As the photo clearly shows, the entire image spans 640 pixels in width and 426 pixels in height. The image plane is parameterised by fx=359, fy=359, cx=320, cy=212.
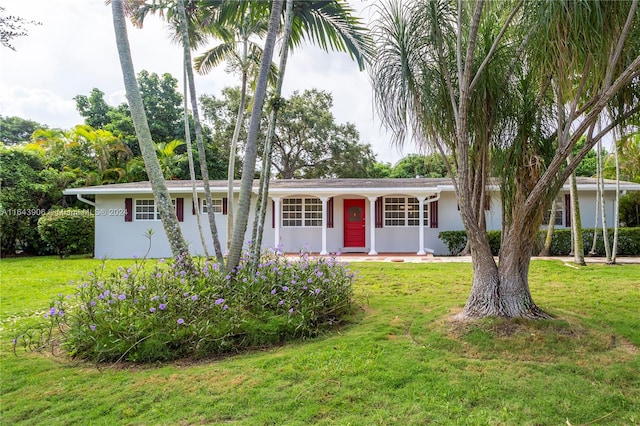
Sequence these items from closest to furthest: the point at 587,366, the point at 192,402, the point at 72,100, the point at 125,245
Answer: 1. the point at 192,402
2. the point at 587,366
3. the point at 125,245
4. the point at 72,100

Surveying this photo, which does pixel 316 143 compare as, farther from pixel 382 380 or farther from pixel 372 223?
pixel 382 380

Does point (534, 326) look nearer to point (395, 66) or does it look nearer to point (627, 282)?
point (395, 66)

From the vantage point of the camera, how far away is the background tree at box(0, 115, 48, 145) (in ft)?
85.0

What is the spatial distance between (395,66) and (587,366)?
3.82 metres

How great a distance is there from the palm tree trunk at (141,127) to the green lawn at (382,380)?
1733 millimetres

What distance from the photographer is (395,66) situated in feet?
15.0

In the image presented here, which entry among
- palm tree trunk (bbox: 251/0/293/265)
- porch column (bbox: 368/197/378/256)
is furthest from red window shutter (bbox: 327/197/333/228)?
palm tree trunk (bbox: 251/0/293/265)

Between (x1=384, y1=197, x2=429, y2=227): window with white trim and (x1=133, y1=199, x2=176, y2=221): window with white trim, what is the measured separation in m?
7.60

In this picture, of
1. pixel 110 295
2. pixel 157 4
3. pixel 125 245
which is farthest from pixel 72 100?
pixel 110 295

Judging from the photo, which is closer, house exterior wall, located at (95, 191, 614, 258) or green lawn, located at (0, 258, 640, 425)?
green lawn, located at (0, 258, 640, 425)

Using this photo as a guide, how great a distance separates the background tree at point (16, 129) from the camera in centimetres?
2591

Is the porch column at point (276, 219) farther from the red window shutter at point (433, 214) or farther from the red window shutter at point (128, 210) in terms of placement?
the red window shutter at point (433, 214)

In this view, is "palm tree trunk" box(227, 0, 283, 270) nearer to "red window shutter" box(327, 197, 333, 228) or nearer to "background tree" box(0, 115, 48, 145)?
"red window shutter" box(327, 197, 333, 228)

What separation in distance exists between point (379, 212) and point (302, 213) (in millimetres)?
2752
